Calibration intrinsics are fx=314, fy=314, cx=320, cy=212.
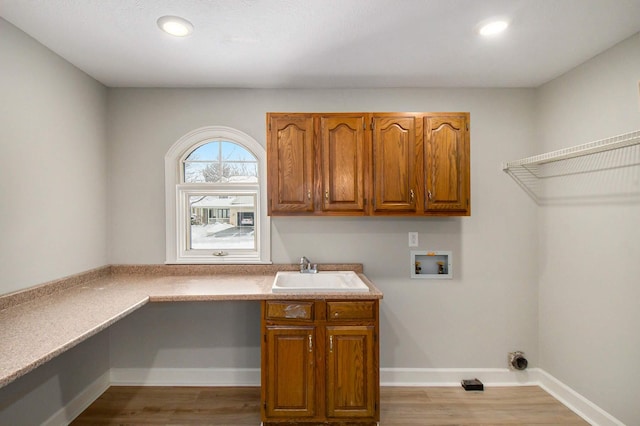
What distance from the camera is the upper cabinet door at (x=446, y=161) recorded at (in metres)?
2.38

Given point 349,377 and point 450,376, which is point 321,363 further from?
point 450,376

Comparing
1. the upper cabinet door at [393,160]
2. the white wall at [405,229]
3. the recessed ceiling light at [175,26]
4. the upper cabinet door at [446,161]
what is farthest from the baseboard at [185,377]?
the recessed ceiling light at [175,26]

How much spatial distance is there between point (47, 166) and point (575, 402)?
4.07 metres

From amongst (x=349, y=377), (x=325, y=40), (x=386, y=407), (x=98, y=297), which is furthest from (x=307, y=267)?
(x=325, y=40)

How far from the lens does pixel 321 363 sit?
6.73ft

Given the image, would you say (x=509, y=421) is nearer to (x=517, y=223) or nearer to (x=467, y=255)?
(x=467, y=255)

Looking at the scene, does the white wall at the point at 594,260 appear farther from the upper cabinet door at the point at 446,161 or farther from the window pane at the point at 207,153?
the window pane at the point at 207,153

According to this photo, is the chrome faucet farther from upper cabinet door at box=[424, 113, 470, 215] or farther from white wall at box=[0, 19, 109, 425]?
white wall at box=[0, 19, 109, 425]

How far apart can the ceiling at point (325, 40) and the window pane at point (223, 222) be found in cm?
100

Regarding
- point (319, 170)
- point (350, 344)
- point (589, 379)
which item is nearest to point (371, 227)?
point (319, 170)

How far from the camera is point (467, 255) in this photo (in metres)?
2.75

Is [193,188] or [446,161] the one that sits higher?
[446,161]

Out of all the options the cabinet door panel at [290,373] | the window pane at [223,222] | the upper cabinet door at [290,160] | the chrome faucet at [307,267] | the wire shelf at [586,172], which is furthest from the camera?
the window pane at [223,222]

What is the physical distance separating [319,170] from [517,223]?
181 cm
